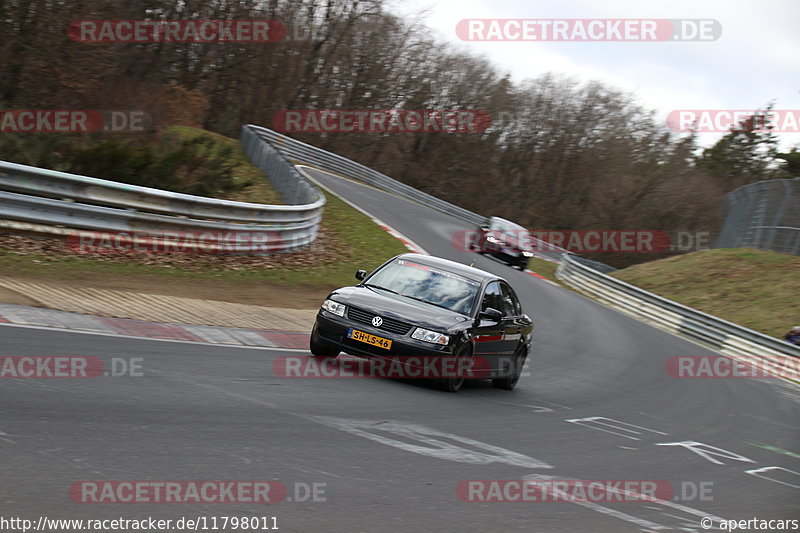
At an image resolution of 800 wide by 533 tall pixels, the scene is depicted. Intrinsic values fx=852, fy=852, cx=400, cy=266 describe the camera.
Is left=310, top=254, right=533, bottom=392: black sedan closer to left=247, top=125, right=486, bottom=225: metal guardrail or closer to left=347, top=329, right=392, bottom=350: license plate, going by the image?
left=347, top=329, right=392, bottom=350: license plate

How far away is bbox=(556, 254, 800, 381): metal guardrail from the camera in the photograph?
21609 millimetres

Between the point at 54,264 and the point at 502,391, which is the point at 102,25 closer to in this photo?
the point at 54,264

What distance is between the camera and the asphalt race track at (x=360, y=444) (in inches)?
202

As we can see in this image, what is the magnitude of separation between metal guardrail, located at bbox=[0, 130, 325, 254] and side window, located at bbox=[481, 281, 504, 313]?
690cm

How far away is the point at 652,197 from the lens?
63500mm

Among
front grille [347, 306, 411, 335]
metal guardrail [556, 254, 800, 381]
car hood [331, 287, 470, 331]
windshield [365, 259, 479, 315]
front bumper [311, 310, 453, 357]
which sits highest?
windshield [365, 259, 479, 315]

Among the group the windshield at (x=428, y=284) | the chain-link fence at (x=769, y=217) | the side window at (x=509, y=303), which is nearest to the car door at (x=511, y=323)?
the side window at (x=509, y=303)

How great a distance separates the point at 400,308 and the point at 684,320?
57.8 ft

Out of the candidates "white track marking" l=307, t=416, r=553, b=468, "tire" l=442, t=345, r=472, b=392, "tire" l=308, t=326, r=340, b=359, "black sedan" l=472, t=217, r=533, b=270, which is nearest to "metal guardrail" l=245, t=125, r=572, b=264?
"black sedan" l=472, t=217, r=533, b=270

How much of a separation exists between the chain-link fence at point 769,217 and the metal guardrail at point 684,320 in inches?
353

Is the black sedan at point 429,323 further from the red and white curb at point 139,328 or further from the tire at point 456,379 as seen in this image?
the red and white curb at point 139,328

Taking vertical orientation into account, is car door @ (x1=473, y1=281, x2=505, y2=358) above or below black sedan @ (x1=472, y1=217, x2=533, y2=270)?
above

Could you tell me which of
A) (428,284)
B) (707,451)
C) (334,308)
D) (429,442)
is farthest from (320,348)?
(707,451)

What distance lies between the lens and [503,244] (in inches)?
1143
